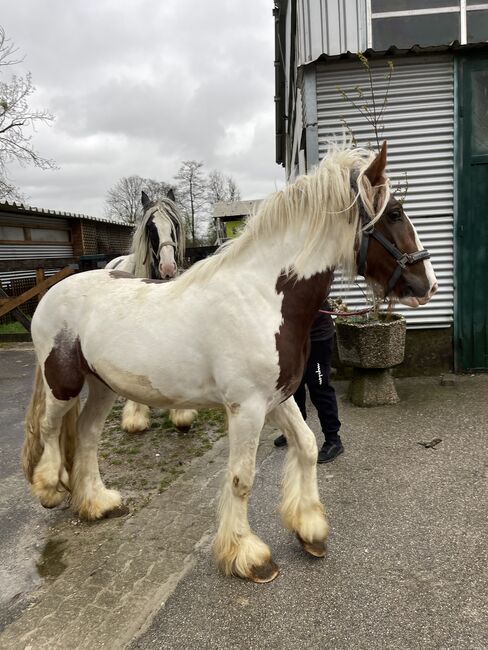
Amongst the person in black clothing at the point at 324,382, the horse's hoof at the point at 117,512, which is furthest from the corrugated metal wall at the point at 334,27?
the horse's hoof at the point at 117,512

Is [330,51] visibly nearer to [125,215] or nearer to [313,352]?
[313,352]

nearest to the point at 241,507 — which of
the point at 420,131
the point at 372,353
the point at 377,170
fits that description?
the point at 377,170

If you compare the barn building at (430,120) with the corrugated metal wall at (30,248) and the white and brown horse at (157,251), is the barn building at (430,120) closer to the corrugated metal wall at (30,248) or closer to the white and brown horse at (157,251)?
the white and brown horse at (157,251)

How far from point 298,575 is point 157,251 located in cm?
297

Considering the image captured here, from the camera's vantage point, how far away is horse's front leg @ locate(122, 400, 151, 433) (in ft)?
14.7

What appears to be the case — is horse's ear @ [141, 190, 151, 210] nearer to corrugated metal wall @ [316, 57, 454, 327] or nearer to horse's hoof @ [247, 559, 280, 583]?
corrugated metal wall @ [316, 57, 454, 327]

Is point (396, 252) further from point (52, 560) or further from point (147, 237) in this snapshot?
point (147, 237)

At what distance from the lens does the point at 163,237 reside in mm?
4219

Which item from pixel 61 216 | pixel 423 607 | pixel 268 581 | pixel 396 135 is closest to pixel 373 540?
pixel 423 607

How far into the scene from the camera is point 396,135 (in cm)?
542

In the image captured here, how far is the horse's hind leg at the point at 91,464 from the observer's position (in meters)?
2.96

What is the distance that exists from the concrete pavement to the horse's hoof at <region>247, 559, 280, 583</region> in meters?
0.04

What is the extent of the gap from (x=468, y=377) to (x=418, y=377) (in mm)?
562

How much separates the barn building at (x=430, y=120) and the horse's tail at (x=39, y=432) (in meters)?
3.62
